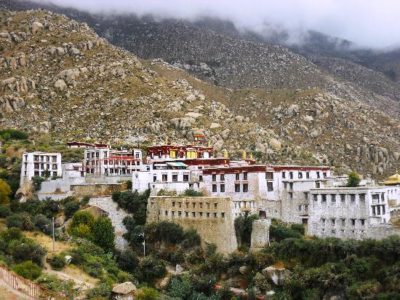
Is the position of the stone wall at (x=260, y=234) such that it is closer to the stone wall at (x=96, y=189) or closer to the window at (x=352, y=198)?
the window at (x=352, y=198)

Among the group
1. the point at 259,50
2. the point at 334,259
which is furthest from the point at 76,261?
the point at 259,50

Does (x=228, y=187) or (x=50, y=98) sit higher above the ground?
(x=50, y=98)

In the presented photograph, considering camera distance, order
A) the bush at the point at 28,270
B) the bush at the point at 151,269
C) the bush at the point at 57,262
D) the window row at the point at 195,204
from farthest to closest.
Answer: the window row at the point at 195,204, the bush at the point at 151,269, the bush at the point at 57,262, the bush at the point at 28,270

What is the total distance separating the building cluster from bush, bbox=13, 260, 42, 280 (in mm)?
20998

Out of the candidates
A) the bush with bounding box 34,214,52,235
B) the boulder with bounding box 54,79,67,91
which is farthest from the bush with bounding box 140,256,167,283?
the boulder with bounding box 54,79,67,91

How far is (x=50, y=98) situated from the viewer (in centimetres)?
12531

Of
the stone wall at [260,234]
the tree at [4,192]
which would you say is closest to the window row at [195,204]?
the stone wall at [260,234]

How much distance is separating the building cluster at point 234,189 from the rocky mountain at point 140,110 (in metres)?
26.3

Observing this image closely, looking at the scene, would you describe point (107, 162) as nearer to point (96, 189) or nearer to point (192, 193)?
point (96, 189)

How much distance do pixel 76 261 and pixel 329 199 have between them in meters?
25.3

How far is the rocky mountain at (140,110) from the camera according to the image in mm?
116562

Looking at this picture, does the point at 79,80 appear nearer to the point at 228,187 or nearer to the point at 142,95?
the point at 142,95

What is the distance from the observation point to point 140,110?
11888 centimetres

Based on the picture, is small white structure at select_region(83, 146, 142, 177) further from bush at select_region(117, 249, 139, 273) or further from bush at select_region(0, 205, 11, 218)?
bush at select_region(117, 249, 139, 273)
